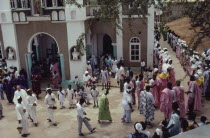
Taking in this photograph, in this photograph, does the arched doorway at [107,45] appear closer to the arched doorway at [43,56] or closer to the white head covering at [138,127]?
the arched doorway at [43,56]

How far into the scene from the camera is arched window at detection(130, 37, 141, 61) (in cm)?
1795

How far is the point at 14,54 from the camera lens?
15977mm

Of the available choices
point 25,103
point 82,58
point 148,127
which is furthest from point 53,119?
point 82,58

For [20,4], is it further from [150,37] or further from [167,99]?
[167,99]

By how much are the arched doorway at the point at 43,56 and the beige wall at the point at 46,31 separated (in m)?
0.38

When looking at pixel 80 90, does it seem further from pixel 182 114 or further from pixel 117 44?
pixel 117 44

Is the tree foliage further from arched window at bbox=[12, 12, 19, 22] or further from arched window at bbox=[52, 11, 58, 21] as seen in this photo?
arched window at bbox=[12, 12, 19, 22]

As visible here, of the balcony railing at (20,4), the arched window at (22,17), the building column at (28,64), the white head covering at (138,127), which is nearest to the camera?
the white head covering at (138,127)

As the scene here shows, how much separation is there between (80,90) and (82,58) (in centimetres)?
340

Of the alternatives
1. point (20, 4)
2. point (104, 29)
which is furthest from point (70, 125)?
point (104, 29)

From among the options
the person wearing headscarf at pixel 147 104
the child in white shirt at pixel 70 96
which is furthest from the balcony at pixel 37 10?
the person wearing headscarf at pixel 147 104

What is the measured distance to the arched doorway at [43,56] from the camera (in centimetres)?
1630

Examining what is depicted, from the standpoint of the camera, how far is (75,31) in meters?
14.8

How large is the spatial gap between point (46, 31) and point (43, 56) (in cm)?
430
